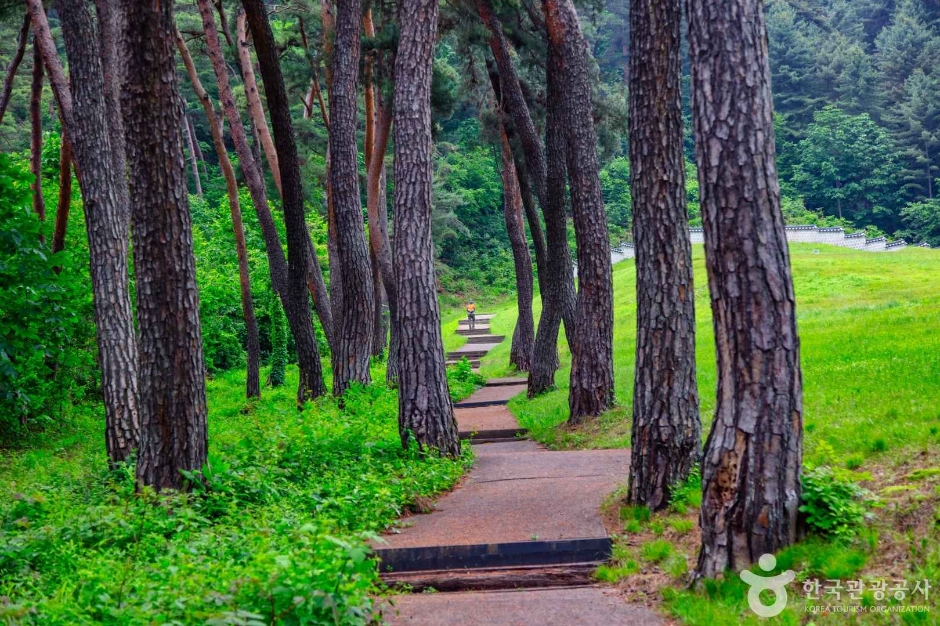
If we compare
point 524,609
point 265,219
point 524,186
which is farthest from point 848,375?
point 265,219

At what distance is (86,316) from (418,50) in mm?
11126

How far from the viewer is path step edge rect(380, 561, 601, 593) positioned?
17.7 ft

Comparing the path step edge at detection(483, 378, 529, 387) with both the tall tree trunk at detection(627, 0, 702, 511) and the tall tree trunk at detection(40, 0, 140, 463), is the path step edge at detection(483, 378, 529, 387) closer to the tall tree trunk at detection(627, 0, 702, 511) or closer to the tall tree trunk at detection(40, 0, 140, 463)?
the tall tree trunk at detection(40, 0, 140, 463)

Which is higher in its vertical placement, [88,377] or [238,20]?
[238,20]

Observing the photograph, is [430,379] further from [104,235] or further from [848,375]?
[848,375]

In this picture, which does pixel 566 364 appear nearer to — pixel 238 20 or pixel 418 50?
pixel 238 20

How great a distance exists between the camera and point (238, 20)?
679 inches

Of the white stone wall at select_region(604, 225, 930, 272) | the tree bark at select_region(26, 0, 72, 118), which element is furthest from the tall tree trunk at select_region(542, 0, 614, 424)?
the white stone wall at select_region(604, 225, 930, 272)

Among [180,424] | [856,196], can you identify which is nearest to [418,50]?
[180,424]

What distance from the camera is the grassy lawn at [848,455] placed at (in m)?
4.21

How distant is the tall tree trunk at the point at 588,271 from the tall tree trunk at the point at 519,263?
A: 7.19 meters

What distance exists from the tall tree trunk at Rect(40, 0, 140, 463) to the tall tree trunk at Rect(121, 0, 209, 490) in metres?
2.63

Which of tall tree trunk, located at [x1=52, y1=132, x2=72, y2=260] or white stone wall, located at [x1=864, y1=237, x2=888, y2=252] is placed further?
white stone wall, located at [x1=864, y1=237, x2=888, y2=252]

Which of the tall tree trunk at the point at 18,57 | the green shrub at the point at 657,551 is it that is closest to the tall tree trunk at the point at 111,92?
the tall tree trunk at the point at 18,57
